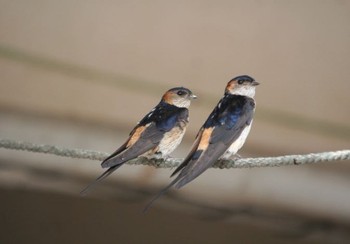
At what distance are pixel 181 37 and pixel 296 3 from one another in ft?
1.29

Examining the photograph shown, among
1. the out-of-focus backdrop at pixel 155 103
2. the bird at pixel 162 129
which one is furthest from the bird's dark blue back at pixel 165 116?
the out-of-focus backdrop at pixel 155 103

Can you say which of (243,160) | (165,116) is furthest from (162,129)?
(243,160)

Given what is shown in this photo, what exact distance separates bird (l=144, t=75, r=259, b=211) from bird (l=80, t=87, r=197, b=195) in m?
0.08

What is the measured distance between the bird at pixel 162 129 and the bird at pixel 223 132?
0.08 meters

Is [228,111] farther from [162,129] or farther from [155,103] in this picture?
[155,103]

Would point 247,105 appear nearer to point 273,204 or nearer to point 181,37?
point 181,37

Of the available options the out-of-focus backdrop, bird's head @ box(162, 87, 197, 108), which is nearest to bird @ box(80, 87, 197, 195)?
Result: bird's head @ box(162, 87, 197, 108)

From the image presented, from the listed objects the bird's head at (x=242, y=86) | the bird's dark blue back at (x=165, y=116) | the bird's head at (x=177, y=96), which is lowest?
the bird's dark blue back at (x=165, y=116)

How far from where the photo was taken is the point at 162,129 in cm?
111

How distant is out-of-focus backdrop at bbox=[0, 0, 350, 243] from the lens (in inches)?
80.0

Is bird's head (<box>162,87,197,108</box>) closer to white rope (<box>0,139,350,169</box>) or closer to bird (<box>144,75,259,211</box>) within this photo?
bird (<box>144,75,259,211</box>)

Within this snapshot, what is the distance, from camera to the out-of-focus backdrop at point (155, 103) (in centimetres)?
203

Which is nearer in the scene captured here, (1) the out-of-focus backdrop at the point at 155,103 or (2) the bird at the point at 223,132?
(2) the bird at the point at 223,132

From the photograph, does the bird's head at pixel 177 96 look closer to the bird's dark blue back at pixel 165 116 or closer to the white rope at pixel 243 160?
the bird's dark blue back at pixel 165 116
